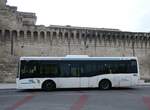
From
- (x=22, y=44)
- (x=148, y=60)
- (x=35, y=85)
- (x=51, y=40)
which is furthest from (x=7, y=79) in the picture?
(x=148, y=60)

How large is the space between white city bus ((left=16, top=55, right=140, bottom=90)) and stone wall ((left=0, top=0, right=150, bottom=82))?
1040 centimetres

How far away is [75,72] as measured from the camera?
16.2 meters

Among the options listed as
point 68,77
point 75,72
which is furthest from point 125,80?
point 68,77

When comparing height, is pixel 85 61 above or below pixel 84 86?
above

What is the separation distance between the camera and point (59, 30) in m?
27.7

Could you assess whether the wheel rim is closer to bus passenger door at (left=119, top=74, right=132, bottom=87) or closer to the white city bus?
the white city bus

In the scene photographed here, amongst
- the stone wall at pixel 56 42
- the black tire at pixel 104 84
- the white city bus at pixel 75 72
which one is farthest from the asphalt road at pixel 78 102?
the stone wall at pixel 56 42

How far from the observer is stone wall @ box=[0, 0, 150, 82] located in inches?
1022

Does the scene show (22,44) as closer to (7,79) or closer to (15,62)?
(15,62)

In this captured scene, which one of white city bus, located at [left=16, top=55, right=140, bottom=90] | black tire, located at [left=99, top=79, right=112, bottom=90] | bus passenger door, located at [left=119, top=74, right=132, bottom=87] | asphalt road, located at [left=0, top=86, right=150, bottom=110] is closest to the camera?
asphalt road, located at [left=0, top=86, right=150, bottom=110]

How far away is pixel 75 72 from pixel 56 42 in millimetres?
11834

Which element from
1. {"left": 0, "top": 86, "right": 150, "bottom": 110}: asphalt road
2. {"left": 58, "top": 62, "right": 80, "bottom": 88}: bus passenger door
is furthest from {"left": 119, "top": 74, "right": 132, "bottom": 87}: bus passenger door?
{"left": 0, "top": 86, "right": 150, "bottom": 110}: asphalt road

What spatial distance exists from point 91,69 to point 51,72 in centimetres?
264

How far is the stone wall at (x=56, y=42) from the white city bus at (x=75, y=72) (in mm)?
10401
